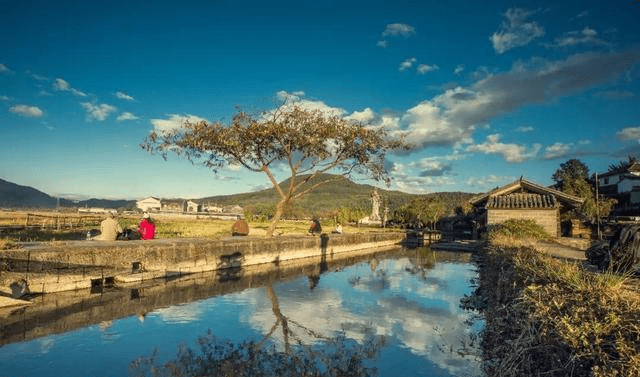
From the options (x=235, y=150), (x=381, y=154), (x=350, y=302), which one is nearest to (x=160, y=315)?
(x=350, y=302)

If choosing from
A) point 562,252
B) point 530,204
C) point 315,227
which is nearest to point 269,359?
Answer: point 562,252

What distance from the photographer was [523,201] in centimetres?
2608

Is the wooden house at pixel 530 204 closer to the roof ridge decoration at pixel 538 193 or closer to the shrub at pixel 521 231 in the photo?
the roof ridge decoration at pixel 538 193

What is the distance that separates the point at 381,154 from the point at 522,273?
20.3 meters

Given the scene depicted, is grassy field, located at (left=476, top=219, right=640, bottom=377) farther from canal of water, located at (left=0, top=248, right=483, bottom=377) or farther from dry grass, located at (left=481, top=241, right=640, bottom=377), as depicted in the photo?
canal of water, located at (left=0, top=248, right=483, bottom=377)

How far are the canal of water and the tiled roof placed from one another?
43.4ft

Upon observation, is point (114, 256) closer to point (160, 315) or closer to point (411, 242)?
point (160, 315)

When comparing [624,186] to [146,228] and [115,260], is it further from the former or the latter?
[115,260]

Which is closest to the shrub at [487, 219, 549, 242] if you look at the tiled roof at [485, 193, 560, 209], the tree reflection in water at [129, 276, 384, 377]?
the tiled roof at [485, 193, 560, 209]

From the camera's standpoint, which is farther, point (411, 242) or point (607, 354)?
point (411, 242)

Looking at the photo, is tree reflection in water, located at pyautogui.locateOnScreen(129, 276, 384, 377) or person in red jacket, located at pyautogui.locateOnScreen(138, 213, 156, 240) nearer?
tree reflection in water, located at pyautogui.locateOnScreen(129, 276, 384, 377)

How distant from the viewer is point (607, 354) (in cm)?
383

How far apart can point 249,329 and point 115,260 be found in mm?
6778

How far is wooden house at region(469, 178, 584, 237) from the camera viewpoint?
24.7 meters
